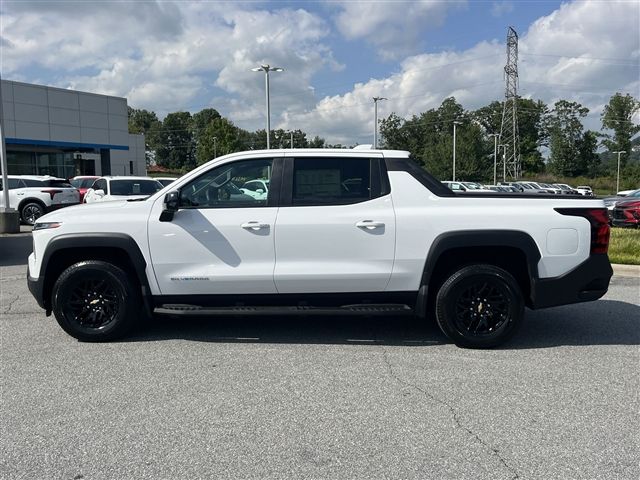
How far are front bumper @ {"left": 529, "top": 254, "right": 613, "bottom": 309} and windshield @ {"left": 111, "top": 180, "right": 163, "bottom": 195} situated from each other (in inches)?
520

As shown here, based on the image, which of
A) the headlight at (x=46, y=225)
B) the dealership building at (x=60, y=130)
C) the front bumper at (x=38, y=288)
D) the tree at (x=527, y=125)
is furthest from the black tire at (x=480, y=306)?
the tree at (x=527, y=125)

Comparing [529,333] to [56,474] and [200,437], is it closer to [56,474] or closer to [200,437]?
[200,437]

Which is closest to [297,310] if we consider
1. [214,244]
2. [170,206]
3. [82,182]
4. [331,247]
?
[331,247]

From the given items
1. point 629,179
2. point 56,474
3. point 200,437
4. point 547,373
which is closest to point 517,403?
point 547,373

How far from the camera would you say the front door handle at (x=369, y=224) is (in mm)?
4950

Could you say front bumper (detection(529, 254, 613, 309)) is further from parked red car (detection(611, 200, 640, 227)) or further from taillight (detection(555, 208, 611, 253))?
parked red car (detection(611, 200, 640, 227))

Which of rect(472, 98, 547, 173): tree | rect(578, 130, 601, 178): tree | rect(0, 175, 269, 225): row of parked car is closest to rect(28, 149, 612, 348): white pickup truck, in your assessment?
rect(0, 175, 269, 225): row of parked car

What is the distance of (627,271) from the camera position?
900 cm

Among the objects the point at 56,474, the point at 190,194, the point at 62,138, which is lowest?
the point at 56,474

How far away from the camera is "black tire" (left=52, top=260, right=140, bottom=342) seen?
517cm

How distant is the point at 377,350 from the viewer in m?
5.11

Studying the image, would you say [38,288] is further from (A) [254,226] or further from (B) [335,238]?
(B) [335,238]

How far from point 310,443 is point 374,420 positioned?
530mm

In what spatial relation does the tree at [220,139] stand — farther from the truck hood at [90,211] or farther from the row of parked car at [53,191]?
the truck hood at [90,211]
